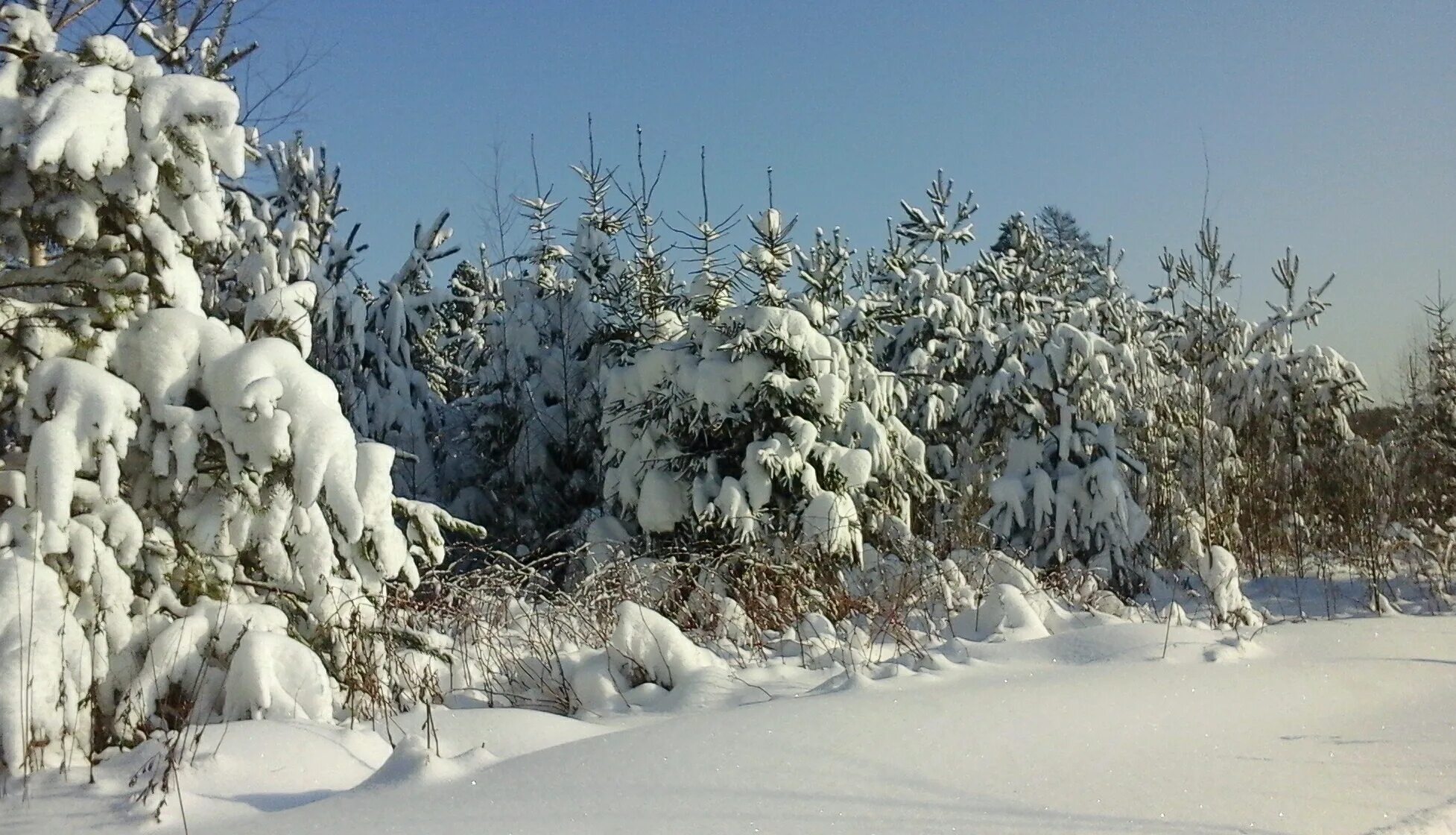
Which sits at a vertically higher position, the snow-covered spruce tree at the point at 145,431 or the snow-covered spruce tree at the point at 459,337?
the snow-covered spruce tree at the point at 459,337

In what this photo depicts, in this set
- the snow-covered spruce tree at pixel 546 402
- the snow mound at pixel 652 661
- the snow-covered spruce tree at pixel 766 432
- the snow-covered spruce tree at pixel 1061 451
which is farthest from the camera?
the snow-covered spruce tree at pixel 546 402

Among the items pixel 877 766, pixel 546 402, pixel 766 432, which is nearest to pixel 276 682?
pixel 877 766

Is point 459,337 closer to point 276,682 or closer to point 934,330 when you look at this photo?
point 934,330

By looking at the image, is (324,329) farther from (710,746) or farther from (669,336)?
(710,746)

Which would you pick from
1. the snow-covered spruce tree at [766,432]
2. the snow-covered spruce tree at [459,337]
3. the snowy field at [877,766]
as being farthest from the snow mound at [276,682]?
the snow-covered spruce tree at [459,337]

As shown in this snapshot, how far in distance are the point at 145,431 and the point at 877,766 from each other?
3048 mm

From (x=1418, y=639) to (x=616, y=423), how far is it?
6.67 metres

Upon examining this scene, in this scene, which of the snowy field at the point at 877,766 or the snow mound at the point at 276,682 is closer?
the snowy field at the point at 877,766

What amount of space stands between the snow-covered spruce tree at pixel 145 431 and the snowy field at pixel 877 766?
20.7 inches

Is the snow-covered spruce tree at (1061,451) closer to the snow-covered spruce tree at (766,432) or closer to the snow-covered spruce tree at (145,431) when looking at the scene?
the snow-covered spruce tree at (766,432)

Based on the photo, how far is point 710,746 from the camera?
3.56 meters

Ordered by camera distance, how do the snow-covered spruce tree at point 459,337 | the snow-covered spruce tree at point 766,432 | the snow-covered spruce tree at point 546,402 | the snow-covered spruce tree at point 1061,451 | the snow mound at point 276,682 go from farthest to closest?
1. the snow-covered spruce tree at point 459,337
2. the snow-covered spruce tree at point 546,402
3. the snow-covered spruce tree at point 1061,451
4. the snow-covered spruce tree at point 766,432
5. the snow mound at point 276,682

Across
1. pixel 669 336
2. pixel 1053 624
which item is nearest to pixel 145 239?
pixel 1053 624

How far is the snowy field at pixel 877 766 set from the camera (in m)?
3.06
